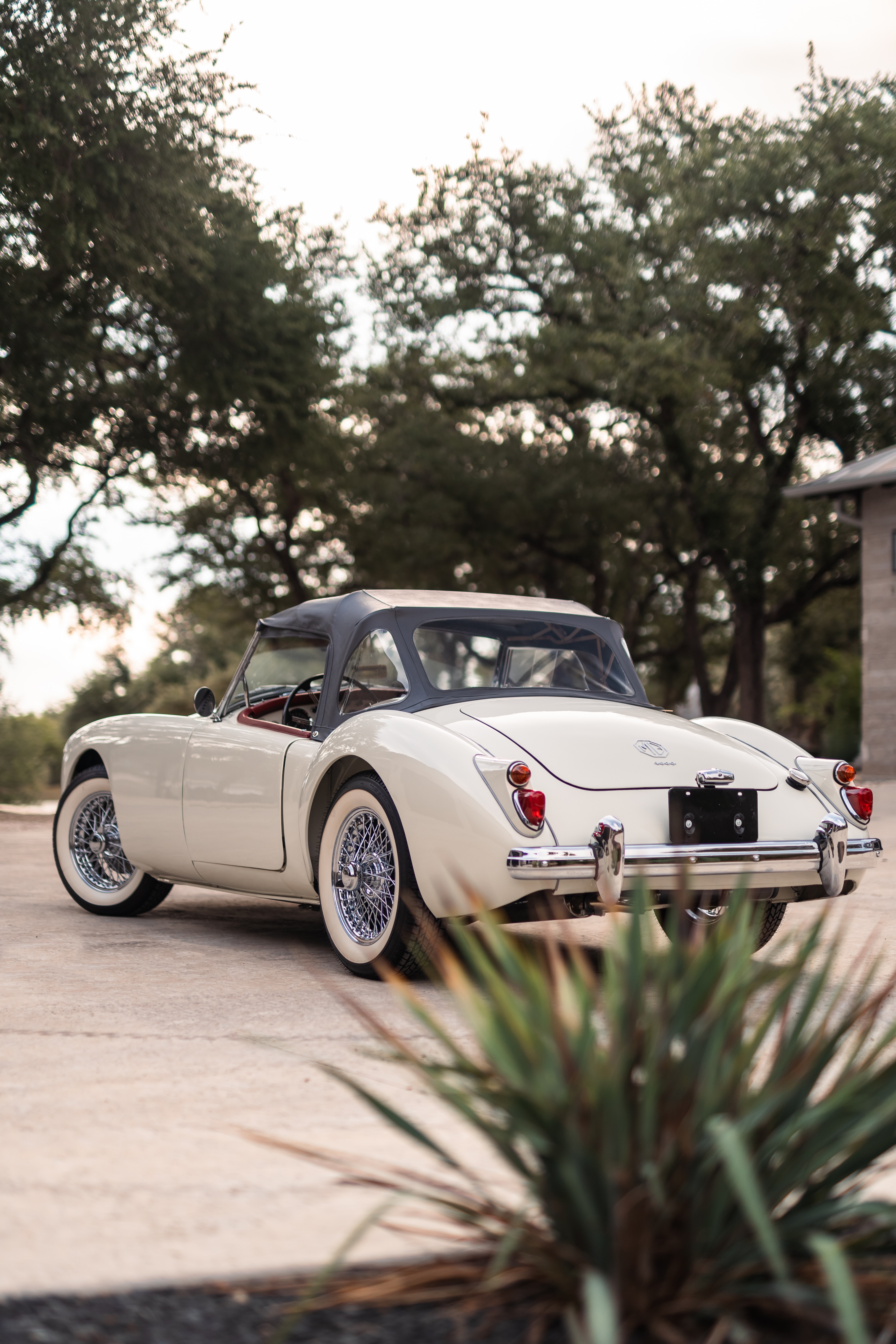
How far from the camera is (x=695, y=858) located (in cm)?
520

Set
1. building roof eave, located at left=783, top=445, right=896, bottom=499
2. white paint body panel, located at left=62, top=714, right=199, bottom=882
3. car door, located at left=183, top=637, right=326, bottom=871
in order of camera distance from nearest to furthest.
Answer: car door, located at left=183, top=637, right=326, bottom=871, white paint body panel, located at left=62, top=714, right=199, bottom=882, building roof eave, located at left=783, top=445, right=896, bottom=499

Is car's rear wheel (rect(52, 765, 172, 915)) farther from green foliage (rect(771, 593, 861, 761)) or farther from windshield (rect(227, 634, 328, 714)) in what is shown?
green foliage (rect(771, 593, 861, 761))

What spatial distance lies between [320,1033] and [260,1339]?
7.52 ft

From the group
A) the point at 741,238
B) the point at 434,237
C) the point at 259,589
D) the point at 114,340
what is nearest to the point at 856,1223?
the point at 114,340

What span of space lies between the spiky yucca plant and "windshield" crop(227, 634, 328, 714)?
459 centimetres

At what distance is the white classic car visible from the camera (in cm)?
506

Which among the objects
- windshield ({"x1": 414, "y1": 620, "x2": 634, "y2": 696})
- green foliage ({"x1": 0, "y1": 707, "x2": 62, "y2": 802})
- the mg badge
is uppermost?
windshield ({"x1": 414, "y1": 620, "x2": 634, "y2": 696})

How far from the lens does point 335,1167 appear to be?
2.53 m

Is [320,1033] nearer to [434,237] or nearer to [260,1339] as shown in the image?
[260,1339]

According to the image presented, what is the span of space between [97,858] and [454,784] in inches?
137

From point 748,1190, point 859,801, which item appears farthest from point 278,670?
point 748,1190

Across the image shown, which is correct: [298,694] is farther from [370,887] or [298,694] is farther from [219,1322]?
[219,1322]

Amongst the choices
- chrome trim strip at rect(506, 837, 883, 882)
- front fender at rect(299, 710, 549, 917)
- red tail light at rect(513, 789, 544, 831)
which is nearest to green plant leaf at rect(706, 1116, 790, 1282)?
chrome trim strip at rect(506, 837, 883, 882)

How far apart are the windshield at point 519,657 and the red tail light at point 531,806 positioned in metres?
1.13
